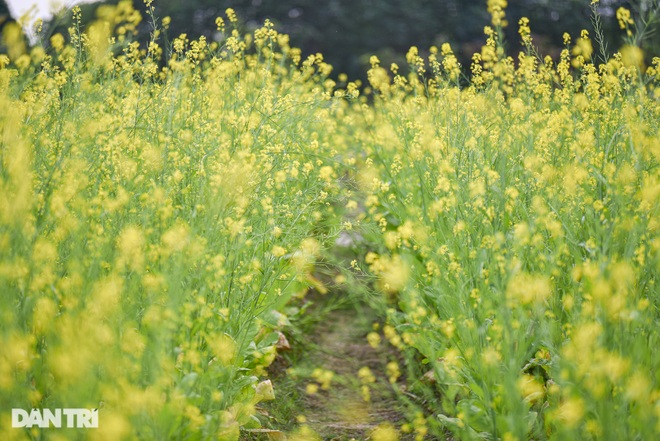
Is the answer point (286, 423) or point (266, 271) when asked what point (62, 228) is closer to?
point (266, 271)

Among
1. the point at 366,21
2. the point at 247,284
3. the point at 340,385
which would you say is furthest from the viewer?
the point at 366,21

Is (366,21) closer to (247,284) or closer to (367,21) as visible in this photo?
(367,21)

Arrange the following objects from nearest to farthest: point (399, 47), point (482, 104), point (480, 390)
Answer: point (480, 390), point (482, 104), point (399, 47)

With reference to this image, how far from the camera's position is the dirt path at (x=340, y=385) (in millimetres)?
3320

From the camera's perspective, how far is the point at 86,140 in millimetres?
3123

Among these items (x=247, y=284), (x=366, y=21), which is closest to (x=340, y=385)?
(x=247, y=284)

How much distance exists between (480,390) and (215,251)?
1.30 m

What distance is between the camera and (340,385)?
3871 mm

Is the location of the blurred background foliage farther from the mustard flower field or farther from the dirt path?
the mustard flower field

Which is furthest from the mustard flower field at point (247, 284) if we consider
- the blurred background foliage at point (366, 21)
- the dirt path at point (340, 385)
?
the blurred background foliage at point (366, 21)

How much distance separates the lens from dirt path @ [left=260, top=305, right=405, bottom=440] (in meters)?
3.32

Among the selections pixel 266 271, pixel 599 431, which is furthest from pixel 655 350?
pixel 266 271

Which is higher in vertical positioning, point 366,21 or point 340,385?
point 366,21

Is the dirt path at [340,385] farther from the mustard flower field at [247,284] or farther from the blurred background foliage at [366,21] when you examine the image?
the blurred background foliage at [366,21]
